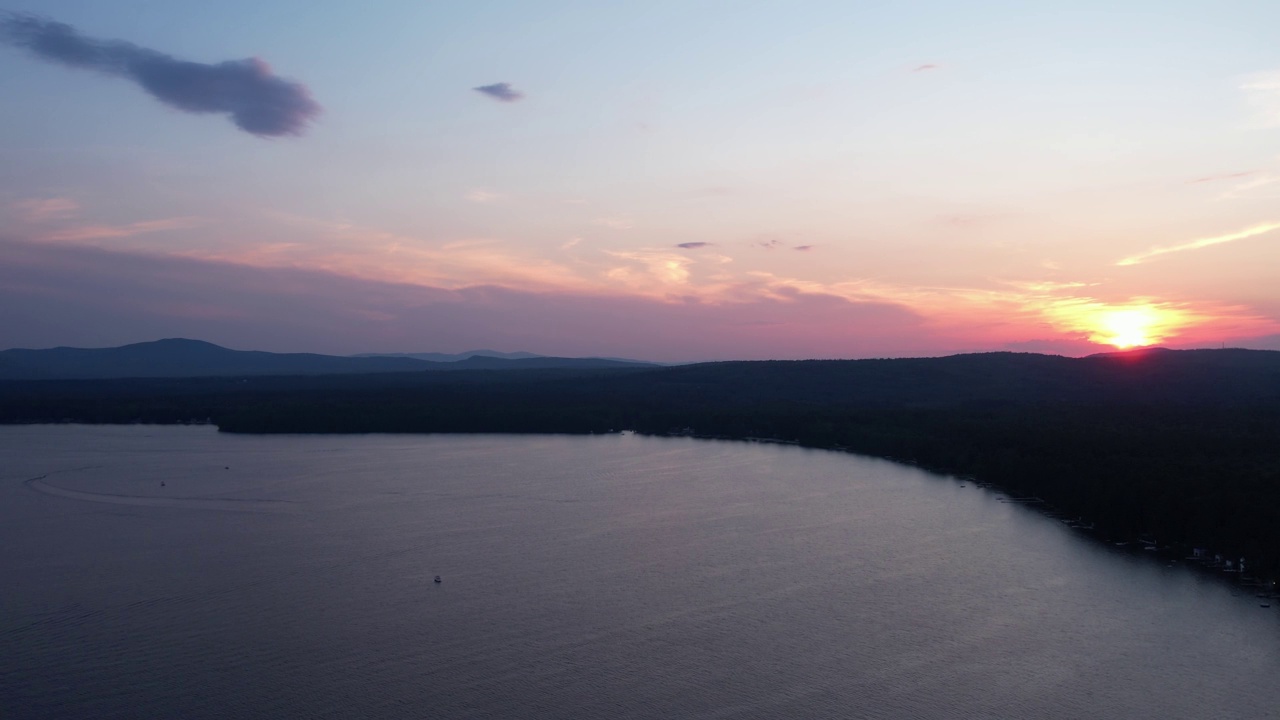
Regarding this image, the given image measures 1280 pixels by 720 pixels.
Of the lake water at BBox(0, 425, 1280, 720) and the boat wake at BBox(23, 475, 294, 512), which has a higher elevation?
the boat wake at BBox(23, 475, 294, 512)

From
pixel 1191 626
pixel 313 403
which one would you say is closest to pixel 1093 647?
pixel 1191 626

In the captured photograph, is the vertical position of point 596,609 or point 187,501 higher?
point 187,501

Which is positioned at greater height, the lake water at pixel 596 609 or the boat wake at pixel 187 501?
the boat wake at pixel 187 501

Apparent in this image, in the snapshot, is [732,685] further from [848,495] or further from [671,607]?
[848,495]

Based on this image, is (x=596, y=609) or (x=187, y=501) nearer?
(x=596, y=609)

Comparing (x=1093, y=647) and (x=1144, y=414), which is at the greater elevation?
(x=1144, y=414)

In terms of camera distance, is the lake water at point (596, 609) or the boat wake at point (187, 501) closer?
the lake water at point (596, 609)

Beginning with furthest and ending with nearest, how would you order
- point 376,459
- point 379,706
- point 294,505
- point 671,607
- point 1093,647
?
point 376,459 < point 294,505 < point 671,607 < point 1093,647 < point 379,706

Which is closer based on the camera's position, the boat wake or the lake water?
the lake water
